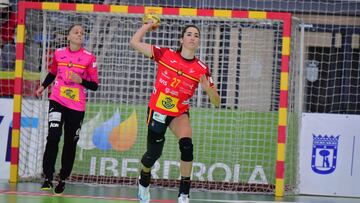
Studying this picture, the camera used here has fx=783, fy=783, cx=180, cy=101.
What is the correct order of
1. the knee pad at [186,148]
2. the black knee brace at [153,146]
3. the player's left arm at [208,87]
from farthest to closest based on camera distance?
the black knee brace at [153,146] < the knee pad at [186,148] < the player's left arm at [208,87]

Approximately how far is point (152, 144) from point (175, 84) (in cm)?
74

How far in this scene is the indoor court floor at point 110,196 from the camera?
9.78 metres

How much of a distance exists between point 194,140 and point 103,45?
2106 mm

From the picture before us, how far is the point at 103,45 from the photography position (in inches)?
492

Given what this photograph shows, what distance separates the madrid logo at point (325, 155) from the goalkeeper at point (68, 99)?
12.2ft

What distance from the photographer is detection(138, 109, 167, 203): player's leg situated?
29.2 ft

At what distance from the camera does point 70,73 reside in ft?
33.1

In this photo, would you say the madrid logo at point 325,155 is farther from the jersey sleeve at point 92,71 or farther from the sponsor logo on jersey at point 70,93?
the sponsor logo on jersey at point 70,93

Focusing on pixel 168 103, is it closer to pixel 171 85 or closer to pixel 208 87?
pixel 171 85

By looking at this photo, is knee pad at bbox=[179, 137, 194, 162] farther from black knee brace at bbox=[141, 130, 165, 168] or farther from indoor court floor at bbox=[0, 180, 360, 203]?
indoor court floor at bbox=[0, 180, 360, 203]

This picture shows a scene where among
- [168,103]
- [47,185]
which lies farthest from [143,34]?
[47,185]

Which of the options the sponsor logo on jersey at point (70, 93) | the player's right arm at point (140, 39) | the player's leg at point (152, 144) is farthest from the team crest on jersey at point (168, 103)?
the sponsor logo on jersey at point (70, 93)

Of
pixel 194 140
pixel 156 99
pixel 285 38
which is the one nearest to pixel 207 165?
pixel 194 140

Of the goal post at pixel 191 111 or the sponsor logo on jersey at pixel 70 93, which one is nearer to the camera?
the sponsor logo on jersey at pixel 70 93
